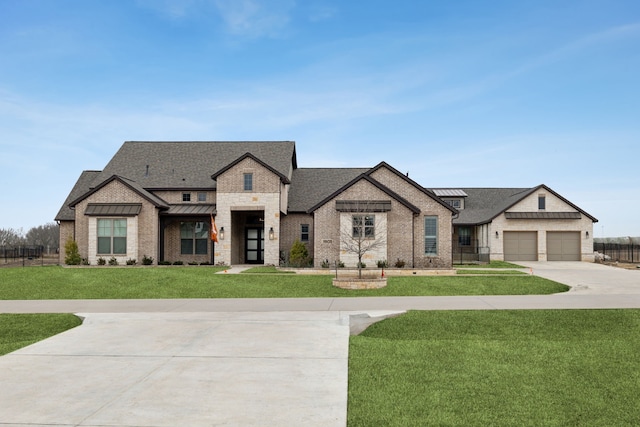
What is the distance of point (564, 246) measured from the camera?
4322 cm

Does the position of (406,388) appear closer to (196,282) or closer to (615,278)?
(196,282)

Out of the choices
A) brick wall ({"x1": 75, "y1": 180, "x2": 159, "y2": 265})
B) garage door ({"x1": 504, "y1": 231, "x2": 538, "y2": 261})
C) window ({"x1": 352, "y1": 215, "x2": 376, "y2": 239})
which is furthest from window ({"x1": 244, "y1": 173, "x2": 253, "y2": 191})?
garage door ({"x1": 504, "y1": 231, "x2": 538, "y2": 261})

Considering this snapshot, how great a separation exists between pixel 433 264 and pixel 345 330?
70.2 ft

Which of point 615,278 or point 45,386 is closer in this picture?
point 45,386

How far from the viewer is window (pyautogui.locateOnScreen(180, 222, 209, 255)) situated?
3684 cm

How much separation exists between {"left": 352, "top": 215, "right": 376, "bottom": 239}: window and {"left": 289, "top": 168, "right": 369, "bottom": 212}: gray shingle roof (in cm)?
655

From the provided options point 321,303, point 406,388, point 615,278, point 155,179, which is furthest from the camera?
point 155,179

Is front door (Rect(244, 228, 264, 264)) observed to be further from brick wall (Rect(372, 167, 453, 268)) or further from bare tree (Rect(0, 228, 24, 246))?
bare tree (Rect(0, 228, 24, 246))

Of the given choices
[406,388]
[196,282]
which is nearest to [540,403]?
[406,388]

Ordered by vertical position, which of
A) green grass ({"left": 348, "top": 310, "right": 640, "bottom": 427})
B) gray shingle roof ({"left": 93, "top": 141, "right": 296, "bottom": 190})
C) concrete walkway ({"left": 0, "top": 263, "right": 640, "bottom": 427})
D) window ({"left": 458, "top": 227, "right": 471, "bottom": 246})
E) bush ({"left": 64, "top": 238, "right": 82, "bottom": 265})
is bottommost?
concrete walkway ({"left": 0, "top": 263, "right": 640, "bottom": 427})

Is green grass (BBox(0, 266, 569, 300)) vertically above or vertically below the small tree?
below

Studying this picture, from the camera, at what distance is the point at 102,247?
111ft

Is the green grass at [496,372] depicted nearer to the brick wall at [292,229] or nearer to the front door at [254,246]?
the brick wall at [292,229]

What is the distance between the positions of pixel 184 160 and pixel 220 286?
66.7 ft
